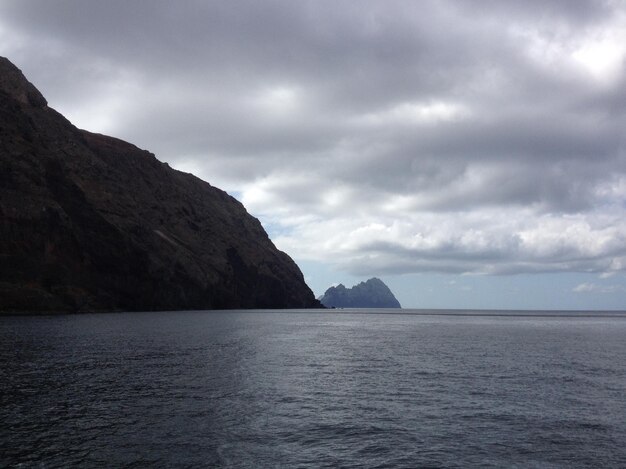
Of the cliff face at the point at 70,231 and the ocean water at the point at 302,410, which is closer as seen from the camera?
the ocean water at the point at 302,410

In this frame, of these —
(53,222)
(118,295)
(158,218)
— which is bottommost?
(118,295)

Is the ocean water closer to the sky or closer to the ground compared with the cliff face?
closer to the ground

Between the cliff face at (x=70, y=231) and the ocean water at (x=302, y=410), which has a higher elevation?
the cliff face at (x=70, y=231)

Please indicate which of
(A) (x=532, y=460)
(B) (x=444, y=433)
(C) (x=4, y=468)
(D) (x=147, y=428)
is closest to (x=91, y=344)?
(D) (x=147, y=428)

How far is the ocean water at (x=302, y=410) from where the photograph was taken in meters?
22.5

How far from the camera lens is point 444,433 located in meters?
26.2

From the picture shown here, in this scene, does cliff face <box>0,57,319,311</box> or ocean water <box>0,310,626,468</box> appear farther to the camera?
cliff face <box>0,57,319,311</box>

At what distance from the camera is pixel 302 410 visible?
1216 inches

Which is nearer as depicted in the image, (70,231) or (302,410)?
(302,410)

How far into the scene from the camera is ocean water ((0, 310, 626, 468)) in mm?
22484

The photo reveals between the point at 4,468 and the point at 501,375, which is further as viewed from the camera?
the point at 501,375

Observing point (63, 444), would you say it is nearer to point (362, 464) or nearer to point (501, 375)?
point (362, 464)

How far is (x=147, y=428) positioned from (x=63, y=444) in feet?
13.9

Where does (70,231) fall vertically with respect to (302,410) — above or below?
above
